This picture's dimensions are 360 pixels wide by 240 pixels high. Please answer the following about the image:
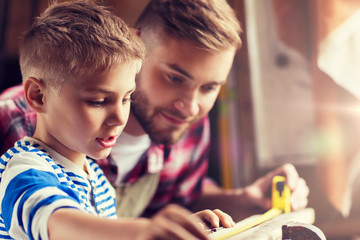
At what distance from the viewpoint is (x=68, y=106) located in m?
0.31

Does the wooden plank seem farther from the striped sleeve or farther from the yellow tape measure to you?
the striped sleeve

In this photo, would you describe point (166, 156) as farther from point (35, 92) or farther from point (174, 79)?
point (35, 92)

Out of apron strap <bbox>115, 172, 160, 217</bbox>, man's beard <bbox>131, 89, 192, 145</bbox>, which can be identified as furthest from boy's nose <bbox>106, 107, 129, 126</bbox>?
apron strap <bbox>115, 172, 160, 217</bbox>

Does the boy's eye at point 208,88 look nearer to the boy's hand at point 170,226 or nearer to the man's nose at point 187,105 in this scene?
the man's nose at point 187,105

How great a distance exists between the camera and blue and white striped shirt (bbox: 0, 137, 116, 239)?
10.3 inches

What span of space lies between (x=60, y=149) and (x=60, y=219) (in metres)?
0.10

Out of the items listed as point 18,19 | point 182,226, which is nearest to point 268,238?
point 182,226

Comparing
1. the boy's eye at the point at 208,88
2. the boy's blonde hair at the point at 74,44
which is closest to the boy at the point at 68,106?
the boy's blonde hair at the point at 74,44

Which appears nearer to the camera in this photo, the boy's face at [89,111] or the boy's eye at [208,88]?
the boy's face at [89,111]

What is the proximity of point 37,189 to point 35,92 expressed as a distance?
9 centimetres

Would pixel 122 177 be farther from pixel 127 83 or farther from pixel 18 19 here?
pixel 18 19

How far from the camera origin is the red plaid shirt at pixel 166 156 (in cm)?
47

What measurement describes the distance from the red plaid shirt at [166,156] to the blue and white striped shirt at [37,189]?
0.12 metres

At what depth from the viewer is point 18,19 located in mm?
725
